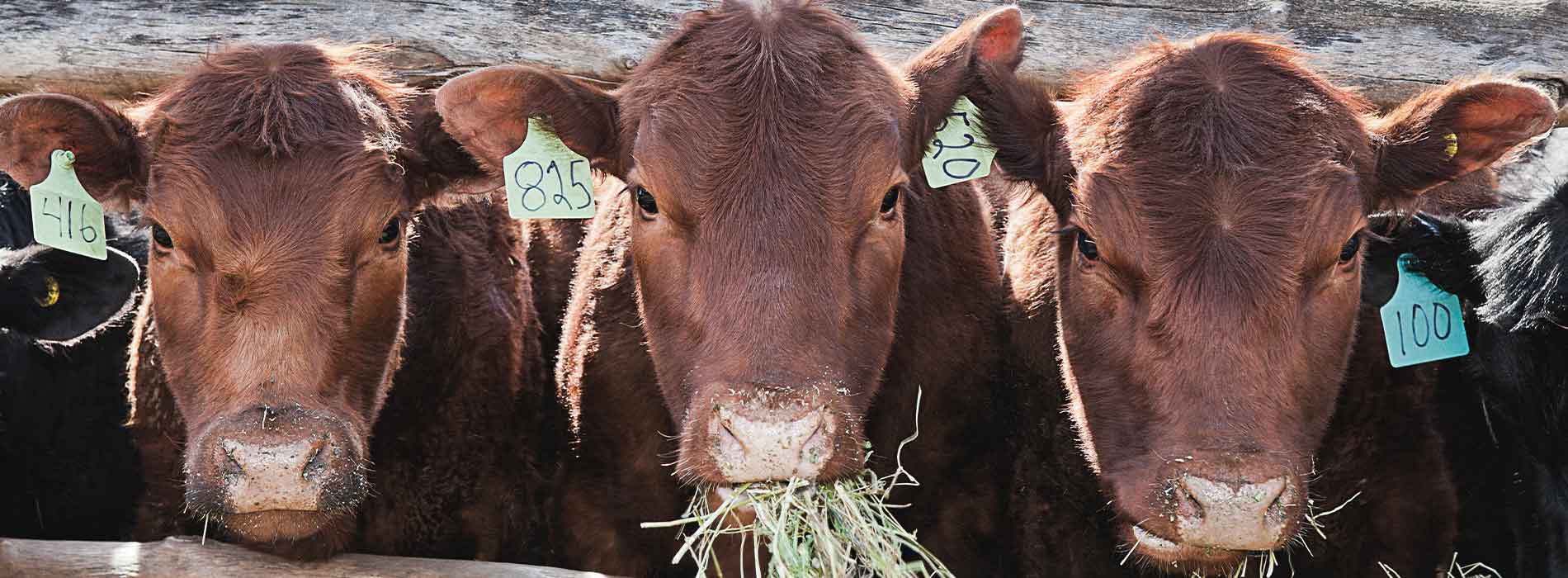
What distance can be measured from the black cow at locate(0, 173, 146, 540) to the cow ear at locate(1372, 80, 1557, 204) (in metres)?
4.01

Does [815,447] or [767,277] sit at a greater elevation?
[767,277]

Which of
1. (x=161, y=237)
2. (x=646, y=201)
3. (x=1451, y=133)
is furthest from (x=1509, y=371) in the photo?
(x=161, y=237)

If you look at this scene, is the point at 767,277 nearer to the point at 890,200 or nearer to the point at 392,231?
the point at 890,200

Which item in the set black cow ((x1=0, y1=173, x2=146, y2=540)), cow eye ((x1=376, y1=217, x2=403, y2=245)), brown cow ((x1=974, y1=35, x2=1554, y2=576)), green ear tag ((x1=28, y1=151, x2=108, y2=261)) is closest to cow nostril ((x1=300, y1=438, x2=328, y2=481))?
cow eye ((x1=376, y1=217, x2=403, y2=245))

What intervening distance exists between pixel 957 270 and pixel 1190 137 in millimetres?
1258

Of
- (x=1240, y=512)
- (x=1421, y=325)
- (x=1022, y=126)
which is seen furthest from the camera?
(x=1421, y=325)

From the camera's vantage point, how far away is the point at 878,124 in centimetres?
415

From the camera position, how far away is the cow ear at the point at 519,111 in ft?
14.0

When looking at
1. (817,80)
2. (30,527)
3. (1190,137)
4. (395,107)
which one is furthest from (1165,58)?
(30,527)

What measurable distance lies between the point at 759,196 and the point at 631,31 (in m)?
1.59

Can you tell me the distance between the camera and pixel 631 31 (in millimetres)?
5320

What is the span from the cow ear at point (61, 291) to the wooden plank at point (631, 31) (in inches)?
25.2

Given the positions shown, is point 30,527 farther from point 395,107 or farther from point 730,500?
point 730,500

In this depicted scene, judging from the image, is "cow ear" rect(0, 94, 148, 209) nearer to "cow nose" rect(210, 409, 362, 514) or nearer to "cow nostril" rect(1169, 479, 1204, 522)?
"cow nose" rect(210, 409, 362, 514)
